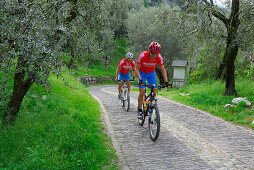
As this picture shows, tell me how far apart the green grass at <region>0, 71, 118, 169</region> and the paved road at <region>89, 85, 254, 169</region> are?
48cm

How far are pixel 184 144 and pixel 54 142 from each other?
3120mm

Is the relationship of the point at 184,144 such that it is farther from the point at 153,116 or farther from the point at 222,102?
the point at 222,102

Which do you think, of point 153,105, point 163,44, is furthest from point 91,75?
point 153,105

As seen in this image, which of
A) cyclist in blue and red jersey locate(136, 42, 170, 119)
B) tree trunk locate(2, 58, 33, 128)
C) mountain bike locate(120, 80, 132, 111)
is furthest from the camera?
mountain bike locate(120, 80, 132, 111)

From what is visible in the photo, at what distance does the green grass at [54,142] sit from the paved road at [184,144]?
19.1 inches

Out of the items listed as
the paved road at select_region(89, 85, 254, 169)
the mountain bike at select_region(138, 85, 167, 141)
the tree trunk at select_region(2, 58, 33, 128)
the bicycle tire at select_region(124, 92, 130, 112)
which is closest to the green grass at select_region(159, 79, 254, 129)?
the paved road at select_region(89, 85, 254, 169)

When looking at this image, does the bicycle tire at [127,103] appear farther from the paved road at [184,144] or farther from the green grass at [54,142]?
the green grass at [54,142]

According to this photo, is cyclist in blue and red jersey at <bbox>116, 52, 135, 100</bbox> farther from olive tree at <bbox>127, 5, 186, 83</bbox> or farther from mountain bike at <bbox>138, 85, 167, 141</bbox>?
olive tree at <bbox>127, 5, 186, 83</bbox>

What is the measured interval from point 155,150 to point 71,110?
3609 millimetres

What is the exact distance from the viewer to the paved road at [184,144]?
4.69 meters

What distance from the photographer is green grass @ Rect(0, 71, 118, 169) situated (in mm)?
4387

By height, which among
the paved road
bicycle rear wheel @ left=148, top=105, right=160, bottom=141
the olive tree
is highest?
the olive tree

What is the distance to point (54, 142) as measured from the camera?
5305mm

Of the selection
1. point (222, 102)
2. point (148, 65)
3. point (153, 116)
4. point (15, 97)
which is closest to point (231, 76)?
point (222, 102)
